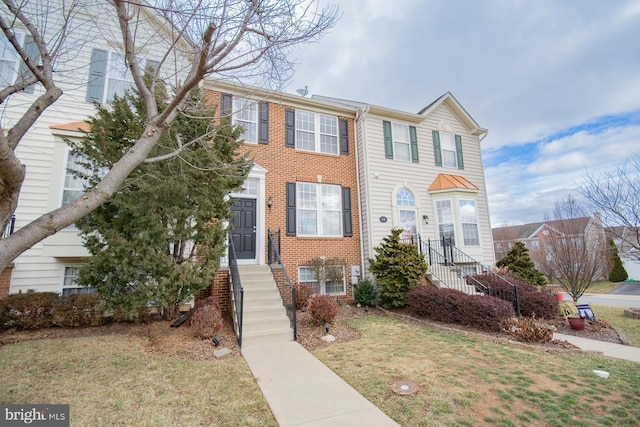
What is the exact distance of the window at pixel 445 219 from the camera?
1138cm

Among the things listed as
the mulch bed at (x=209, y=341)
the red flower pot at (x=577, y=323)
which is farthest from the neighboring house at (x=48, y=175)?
the red flower pot at (x=577, y=323)

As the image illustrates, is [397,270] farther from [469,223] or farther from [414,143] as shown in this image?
[414,143]

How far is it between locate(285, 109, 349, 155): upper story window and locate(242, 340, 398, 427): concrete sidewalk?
709cm

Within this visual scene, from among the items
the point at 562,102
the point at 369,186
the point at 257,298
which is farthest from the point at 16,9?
the point at 562,102

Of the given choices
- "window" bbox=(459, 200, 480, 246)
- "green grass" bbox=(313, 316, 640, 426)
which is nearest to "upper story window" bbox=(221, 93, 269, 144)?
"green grass" bbox=(313, 316, 640, 426)

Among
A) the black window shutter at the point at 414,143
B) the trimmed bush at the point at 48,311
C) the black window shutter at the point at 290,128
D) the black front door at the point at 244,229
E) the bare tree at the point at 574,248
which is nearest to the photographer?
the trimmed bush at the point at 48,311

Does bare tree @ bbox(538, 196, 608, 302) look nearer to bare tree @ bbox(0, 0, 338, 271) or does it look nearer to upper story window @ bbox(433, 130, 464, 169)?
upper story window @ bbox(433, 130, 464, 169)

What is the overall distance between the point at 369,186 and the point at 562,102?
8883mm

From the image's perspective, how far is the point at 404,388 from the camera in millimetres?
3746

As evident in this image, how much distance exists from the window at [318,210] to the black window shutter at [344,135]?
1497 millimetres

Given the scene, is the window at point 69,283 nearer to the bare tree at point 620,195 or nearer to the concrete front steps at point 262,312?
the concrete front steps at point 262,312

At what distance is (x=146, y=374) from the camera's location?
13.6ft

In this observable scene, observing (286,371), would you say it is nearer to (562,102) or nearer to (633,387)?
(633,387)

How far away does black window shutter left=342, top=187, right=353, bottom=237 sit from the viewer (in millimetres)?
10445
